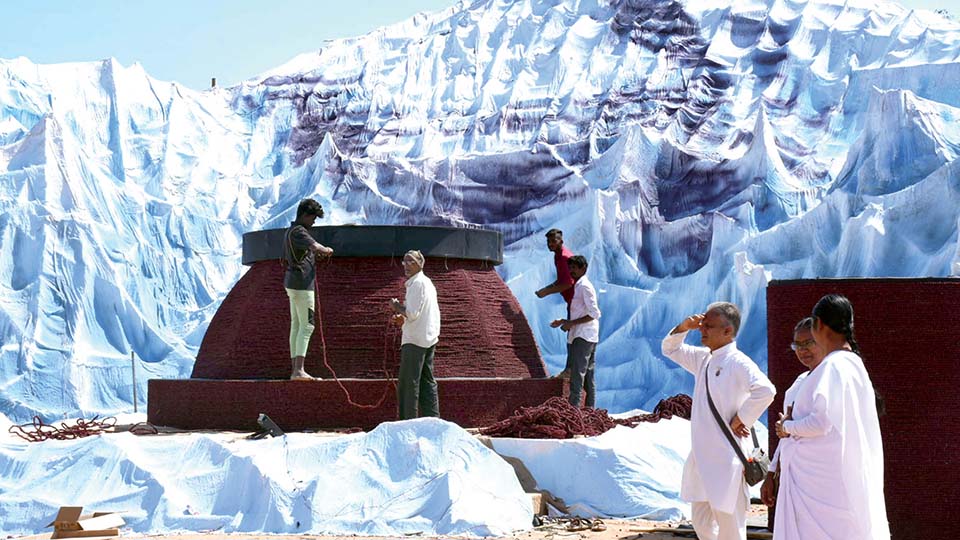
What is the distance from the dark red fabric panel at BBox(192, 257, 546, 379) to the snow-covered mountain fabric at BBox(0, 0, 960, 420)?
48.6 ft

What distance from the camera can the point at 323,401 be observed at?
32.2 ft

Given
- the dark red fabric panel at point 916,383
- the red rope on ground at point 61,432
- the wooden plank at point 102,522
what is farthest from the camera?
the red rope on ground at point 61,432

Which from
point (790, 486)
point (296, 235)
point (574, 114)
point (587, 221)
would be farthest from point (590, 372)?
point (574, 114)

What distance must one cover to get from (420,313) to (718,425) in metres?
3.40

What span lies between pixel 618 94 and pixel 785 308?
28.7 m

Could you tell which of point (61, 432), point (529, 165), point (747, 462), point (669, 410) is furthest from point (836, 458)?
point (529, 165)

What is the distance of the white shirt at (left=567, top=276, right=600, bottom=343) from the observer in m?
9.82

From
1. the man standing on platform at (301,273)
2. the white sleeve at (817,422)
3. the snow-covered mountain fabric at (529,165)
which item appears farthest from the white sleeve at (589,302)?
the snow-covered mountain fabric at (529,165)

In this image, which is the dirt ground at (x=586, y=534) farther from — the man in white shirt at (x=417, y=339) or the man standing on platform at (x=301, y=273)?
the man standing on platform at (x=301, y=273)

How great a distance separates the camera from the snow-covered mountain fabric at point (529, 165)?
88.1ft

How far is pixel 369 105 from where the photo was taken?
3734cm

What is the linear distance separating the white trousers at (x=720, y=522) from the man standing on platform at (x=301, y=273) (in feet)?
14.9

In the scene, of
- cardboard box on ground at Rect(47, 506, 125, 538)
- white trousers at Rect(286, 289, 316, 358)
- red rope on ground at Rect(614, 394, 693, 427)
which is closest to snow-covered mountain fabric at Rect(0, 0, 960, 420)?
red rope on ground at Rect(614, 394, 693, 427)

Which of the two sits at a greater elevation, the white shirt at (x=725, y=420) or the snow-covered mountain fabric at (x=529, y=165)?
the snow-covered mountain fabric at (x=529, y=165)
